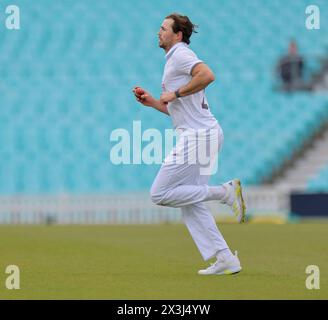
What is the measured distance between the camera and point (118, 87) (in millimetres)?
28547

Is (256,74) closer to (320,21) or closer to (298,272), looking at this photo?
(320,21)

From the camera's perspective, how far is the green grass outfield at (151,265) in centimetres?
793

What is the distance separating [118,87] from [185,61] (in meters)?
19.6

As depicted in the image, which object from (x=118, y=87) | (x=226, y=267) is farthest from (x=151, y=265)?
(x=118, y=87)

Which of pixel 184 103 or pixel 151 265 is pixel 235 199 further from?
pixel 151 265

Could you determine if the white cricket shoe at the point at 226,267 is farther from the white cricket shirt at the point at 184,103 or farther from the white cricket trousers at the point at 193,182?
the white cricket shirt at the point at 184,103

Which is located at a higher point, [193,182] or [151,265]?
[193,182]

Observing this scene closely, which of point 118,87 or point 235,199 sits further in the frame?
point 118,87

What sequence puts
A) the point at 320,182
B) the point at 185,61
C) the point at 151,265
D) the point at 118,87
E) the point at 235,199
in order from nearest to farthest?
the point at 185,61 < the point at 235,199 < the point at 151,265 < the point at 320,182 < the point at 118,87

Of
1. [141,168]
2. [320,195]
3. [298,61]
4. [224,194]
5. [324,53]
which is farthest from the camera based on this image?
[324,53]

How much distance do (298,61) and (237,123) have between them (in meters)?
2.40

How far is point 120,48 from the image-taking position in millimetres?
29797

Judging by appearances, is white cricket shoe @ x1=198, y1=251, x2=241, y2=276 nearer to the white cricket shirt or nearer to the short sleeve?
the white cricket shirt

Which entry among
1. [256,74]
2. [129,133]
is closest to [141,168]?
[129,133]
